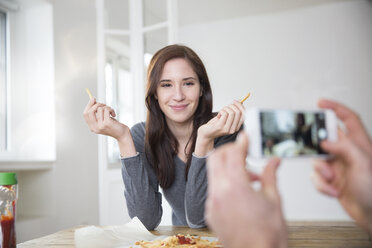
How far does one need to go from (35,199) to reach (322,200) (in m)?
3.86

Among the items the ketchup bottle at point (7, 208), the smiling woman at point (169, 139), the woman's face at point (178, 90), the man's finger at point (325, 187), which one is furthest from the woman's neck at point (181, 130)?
the man's finger at point (325, 187)

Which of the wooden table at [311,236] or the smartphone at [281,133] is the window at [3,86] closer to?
the wooden table at [311,236]

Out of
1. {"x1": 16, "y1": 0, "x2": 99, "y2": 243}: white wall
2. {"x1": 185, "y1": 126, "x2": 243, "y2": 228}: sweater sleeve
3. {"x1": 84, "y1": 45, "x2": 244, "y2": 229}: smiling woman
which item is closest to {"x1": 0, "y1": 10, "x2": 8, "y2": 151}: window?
{"x1": 16, "y1": 0, "x2": 99, "y2": 243}: white wall

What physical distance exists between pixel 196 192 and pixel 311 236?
0.42 metres

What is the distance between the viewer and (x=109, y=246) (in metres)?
0.82

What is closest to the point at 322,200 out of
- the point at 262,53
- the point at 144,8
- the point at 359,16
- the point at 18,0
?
the point at 262,53

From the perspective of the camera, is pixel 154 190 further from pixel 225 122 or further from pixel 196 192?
pixel 225 122

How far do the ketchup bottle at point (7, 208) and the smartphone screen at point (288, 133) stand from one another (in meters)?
0.58

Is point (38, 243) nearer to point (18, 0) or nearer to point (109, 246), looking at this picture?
point (109, 246)

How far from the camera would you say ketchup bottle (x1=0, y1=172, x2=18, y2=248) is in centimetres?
71

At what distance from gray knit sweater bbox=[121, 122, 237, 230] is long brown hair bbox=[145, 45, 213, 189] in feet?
0.14

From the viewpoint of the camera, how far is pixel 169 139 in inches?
59.3

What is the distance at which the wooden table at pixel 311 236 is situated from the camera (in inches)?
32.2

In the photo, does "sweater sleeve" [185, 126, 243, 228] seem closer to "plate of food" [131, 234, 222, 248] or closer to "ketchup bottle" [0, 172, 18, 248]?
"plate of food" [131, 234, 222, 248]
